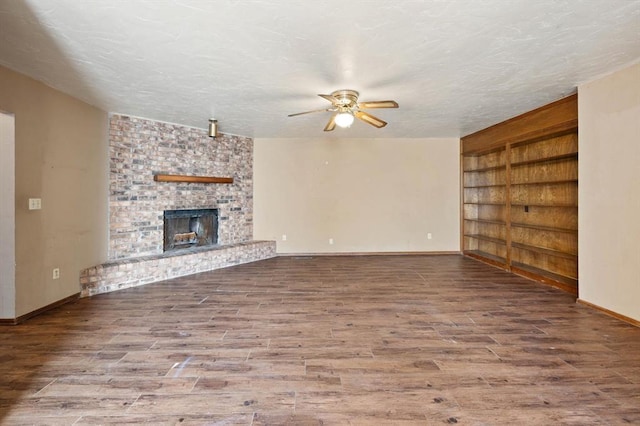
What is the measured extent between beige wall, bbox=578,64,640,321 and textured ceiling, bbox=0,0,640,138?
276 mm

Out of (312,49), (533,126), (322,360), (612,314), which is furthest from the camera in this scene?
(533,126)

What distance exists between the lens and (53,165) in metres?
3.65

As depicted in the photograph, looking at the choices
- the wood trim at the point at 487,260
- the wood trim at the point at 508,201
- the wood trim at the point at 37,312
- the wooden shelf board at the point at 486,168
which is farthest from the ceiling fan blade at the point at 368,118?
the wood trim at the point at 37,312

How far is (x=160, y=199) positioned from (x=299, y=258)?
275cm

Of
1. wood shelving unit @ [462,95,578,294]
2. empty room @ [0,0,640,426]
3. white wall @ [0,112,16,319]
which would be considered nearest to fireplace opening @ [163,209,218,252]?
empty room @ [0,0,640,426]

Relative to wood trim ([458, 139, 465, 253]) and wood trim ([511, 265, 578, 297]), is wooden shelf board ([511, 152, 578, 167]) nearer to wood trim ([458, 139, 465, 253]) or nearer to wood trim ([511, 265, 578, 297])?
wood trim ([458, 139, 465, 253])

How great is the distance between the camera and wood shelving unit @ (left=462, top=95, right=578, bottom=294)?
4.50 metres

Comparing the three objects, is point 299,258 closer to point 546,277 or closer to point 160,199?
point 160,199

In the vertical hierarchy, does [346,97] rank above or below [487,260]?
above

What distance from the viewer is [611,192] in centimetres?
333

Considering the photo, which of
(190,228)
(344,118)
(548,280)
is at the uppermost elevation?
(344,118)

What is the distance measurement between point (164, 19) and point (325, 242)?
5141 millimetres

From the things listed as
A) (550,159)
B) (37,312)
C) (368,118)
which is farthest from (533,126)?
(37,312)

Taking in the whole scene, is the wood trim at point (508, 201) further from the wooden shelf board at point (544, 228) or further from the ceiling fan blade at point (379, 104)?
the ceiling fan blade at point (379, 104)
